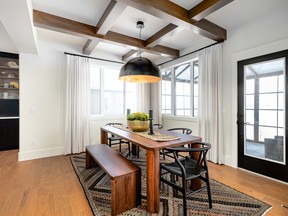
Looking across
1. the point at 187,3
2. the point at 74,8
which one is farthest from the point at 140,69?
the point at 74,8

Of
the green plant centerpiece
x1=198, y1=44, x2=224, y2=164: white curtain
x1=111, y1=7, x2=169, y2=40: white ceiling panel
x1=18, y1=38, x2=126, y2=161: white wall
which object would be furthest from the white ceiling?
the green plant centerpiece

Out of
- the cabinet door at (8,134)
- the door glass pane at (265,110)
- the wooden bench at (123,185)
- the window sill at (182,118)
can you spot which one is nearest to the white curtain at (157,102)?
the window sill at (182,118)

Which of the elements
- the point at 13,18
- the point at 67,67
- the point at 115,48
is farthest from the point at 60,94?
the point at 13,18

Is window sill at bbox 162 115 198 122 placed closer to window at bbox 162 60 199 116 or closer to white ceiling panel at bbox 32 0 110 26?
window at bbox 162 60 199 116

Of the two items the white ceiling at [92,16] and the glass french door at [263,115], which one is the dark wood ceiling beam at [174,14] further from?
the glass french door at [263,115]

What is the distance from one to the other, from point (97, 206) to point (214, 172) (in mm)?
2116

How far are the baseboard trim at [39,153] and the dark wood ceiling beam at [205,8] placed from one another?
406 centimetres

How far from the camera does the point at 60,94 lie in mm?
3975

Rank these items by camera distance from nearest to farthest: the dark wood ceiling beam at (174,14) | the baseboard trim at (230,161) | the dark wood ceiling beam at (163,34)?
the dark wood ceiling beam at (174,14) < the dark wood ceiling beam at (163,34) < the baseboard trim at (230,161)

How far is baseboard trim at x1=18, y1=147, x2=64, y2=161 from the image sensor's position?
3512 mm

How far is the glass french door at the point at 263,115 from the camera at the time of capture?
2.51 metres

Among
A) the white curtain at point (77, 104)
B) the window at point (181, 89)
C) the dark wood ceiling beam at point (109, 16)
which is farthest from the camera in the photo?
the window at point (181, 89)

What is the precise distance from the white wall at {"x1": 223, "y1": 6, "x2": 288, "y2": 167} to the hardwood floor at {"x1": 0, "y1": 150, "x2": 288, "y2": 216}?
0.67m

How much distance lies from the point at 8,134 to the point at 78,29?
3616 mm
